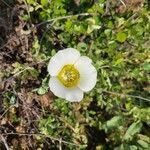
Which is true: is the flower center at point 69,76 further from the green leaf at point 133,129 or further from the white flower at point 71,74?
the green leaf at point 133,129

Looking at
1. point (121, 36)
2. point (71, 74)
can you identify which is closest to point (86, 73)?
point (71, 74)

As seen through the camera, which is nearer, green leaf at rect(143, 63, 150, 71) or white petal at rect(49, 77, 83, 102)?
white petal at rect(49, 77, 83, 102)

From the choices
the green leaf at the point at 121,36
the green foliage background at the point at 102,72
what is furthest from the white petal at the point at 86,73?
the green leaf at the point at 121,36

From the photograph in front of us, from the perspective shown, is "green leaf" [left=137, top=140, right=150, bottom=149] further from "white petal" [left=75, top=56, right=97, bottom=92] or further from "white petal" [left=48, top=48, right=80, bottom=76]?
"white petal" [left=48, top=48, right=80, bottom=76]

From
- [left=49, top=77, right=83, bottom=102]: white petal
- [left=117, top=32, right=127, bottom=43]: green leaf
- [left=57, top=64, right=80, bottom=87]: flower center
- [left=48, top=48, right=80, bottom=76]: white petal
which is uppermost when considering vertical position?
[left=117, top=32, right=127, bottom=43]: green leaf

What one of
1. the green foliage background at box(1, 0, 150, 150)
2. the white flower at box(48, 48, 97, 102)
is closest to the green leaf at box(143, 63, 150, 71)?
the green foliage background at box(1, 0, 150, 150)

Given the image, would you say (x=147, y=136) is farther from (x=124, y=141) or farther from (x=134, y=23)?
(x=134, y=23)
